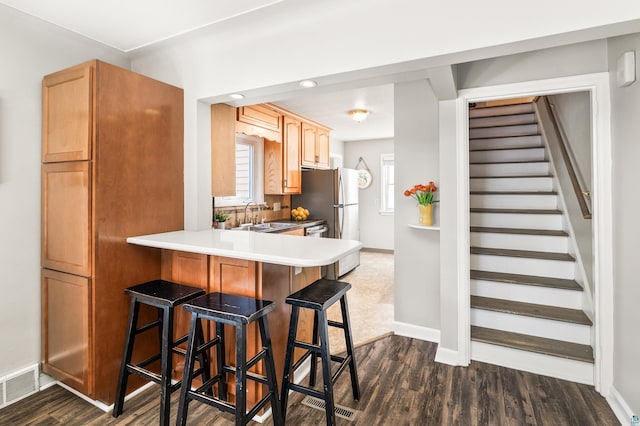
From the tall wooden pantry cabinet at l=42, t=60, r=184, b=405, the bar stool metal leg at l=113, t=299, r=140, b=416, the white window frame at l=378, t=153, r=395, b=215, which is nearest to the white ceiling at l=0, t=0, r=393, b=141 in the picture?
the tall wooden pantry cabinet at l=42, t=60, r=184, b=405

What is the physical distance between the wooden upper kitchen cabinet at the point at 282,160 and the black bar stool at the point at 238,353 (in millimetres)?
2781

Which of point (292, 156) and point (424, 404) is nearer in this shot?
point (424, 404)

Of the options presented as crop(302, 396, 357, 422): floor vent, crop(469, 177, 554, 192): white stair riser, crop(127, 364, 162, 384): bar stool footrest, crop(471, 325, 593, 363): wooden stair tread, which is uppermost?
crop(469, 177, 554, 192): white stair riser

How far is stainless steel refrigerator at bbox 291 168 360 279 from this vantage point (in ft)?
16.4

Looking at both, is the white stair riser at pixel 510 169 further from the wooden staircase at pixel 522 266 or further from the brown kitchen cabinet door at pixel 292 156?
the brown kitchen cabinet door at pixel 292 156

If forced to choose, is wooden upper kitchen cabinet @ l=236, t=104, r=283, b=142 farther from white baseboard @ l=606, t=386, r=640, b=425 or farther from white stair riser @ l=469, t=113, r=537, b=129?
white baseboard @ l=606, t=386, r=640, b=425

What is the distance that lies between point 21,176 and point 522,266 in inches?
152

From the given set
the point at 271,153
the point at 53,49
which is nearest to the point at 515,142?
the point at 271,153

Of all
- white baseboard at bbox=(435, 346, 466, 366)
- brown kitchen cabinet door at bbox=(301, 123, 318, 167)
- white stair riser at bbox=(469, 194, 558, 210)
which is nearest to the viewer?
white baseboard at bbox=(435, 346, 466, 366)

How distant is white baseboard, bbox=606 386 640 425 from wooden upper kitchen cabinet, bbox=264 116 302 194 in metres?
3.70

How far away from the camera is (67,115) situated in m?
2.07

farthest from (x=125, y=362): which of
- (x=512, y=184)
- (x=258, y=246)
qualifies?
(x=512, y=184)

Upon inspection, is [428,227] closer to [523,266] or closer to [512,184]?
[523,266]

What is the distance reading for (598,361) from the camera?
7.09 ft
